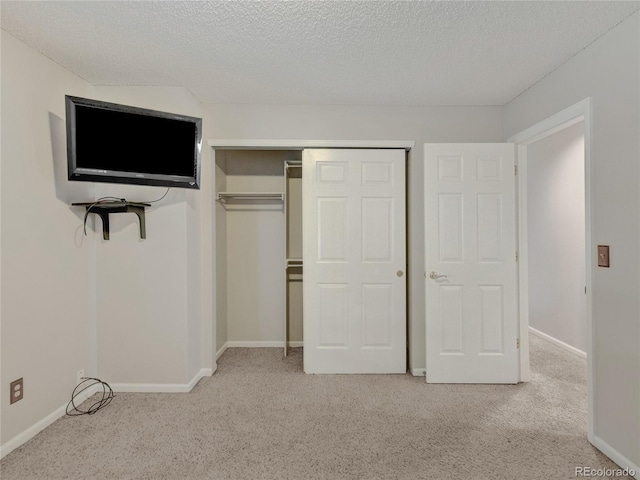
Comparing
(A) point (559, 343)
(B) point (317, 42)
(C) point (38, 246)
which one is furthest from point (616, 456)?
(C) point (38, 246)

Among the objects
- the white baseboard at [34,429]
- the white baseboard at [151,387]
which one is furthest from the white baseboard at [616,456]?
the white baseboard at [34,429]

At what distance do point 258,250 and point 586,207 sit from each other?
298 cm

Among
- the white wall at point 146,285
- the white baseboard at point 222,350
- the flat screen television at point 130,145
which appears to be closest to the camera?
the flat screen television at point 130,145

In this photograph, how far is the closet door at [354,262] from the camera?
316cm

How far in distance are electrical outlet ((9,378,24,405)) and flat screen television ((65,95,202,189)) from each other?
1314 mm

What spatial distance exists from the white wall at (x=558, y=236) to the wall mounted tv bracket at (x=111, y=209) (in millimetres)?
4315

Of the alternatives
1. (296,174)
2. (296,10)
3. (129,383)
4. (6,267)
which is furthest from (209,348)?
(296,10)

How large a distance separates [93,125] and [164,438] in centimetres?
208

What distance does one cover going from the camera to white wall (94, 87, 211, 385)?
282 cm

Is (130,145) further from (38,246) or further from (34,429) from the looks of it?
(34,429)

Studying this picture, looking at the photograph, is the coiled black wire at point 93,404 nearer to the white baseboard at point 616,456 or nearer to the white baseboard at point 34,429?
the white baseboard at point 34,429

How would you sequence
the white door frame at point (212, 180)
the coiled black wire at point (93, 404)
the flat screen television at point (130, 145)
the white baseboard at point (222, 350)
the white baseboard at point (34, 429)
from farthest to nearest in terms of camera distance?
the white baseboard at point (222, 350) < the white door frame at point (212, 180) < the coiled black wire at point (93, 404) < the flat screen television at point (130, 145) < the white baseboard at point (34, 429)

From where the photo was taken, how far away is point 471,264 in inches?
118

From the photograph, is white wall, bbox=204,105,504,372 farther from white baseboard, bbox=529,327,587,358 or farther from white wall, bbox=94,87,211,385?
white baseboard, bbox=529,327,587,358
